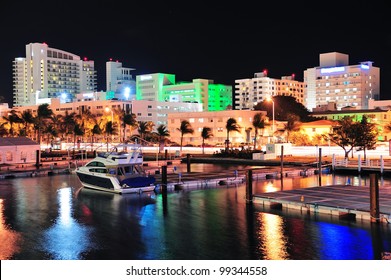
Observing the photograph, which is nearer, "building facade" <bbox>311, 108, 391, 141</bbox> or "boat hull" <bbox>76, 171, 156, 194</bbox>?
"boat hull" <bbox>76, 171, 156, 194</bbox>

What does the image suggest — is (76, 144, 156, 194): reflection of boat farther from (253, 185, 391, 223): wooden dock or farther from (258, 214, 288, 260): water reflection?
(258, 214, 288, 260): water reflection

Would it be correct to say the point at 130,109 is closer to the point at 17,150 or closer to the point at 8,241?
the point at 17,150

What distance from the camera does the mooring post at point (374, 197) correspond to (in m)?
28.5

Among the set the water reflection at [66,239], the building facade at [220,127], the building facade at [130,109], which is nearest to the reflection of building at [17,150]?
the water reflection at [66,239]

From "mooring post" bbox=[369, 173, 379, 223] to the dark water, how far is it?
Result: 87cm

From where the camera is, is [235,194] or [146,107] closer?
[235,194]

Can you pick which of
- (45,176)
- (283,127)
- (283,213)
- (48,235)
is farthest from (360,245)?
(283,127)

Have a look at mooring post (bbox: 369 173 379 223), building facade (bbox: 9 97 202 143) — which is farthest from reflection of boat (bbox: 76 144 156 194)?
building facade (bbox: 9 97 202 143)

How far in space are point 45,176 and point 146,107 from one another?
99.9 metres

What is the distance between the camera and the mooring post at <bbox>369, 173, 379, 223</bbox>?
28.5 m

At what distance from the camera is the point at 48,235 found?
28375 mm

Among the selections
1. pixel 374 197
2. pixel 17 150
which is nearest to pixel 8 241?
pixel 374 197
